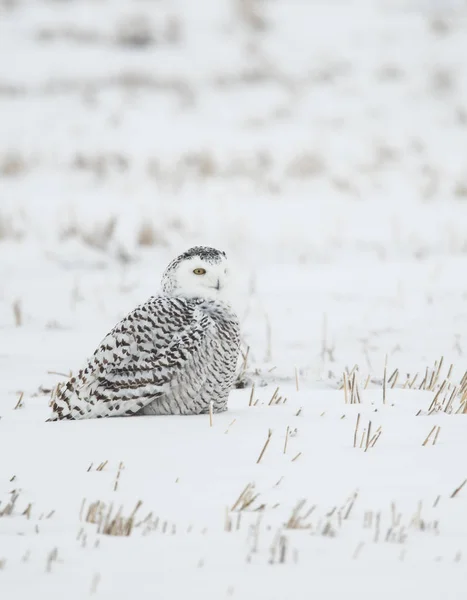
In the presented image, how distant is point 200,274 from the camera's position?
398 cm

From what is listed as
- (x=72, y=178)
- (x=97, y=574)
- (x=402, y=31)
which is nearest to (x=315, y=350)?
(x=97, y=574)

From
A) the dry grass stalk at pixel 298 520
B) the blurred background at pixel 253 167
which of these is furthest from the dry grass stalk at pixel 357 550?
the blurred background at pixel 253 167

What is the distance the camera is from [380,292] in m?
7.65

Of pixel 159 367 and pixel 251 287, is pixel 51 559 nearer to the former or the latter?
pixel 159 367

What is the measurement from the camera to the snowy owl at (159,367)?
374 cm

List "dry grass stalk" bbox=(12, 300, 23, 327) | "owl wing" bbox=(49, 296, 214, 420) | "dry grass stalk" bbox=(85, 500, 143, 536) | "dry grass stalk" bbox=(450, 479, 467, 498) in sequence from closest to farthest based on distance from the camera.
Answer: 1. "dry grass stalk" bbox=(85, 500, 143, 536)
2. "dry grass stalk" bbox=(450, 479, 467, 498)
3. "owl wing" bbox=(49, 296, 214, 420)
4. "dry grass stalk" bbox=(12, 300, 23, 327)

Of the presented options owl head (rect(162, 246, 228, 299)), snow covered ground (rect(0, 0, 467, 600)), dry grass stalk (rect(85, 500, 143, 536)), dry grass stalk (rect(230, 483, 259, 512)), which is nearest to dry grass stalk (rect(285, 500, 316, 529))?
snow covered ground (rect(0, 0, 467, 600))

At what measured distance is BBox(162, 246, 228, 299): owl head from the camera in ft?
13.0

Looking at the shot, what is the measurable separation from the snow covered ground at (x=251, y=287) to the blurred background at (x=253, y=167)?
53mm

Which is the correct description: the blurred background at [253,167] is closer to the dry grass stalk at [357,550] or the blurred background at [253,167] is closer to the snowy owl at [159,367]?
the snowy owl at [159,367]

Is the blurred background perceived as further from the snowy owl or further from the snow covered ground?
the snowy owl

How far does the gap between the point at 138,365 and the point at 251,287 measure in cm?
393

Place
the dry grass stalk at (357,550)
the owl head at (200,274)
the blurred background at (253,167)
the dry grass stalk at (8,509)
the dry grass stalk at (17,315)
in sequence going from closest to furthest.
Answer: the dry grass stalk at (357,550) < the dry grass stalk at (8,509) < the owl head at (200,274) < the dry grass stalk at (17,315) < the blurred background at (253,167)

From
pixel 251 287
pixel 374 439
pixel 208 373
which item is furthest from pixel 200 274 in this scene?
pixel 251 287
